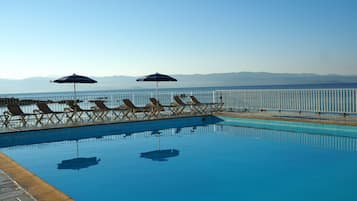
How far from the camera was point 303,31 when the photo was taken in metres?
16.5

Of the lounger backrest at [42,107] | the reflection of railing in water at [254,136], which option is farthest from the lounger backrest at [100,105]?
the lounger backrest at [42,107]

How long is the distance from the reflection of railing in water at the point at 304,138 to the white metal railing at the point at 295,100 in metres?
1.39

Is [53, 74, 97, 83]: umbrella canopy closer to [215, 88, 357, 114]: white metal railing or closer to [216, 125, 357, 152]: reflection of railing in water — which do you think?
[216, 125, 357, 152]: reflection of railing in water

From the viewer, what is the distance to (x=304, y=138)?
7.34 meters

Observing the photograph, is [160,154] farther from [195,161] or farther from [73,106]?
[73,106]

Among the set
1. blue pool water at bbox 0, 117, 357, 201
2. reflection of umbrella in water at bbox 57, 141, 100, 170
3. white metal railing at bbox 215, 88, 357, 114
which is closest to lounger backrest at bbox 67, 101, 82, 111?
blue pool water at bbox 0, 117, 357, 201

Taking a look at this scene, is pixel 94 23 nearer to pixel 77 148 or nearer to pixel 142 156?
pixel 77 148

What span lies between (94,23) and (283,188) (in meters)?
10.2

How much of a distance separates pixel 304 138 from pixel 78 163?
491 cm

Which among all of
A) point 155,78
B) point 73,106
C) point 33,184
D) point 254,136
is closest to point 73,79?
point 73,106

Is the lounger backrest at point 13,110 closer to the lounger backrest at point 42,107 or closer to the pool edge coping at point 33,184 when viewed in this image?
the lounger backrest at point 42,107

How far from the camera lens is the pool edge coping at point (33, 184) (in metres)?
2.93

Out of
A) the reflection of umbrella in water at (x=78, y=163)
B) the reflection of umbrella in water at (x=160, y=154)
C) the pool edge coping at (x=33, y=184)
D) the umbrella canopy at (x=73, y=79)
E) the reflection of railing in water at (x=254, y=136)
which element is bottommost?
the reflection of umbrella in water at (x=78, y=163)

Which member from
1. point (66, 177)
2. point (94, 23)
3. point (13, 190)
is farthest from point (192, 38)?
point (13, 190)
